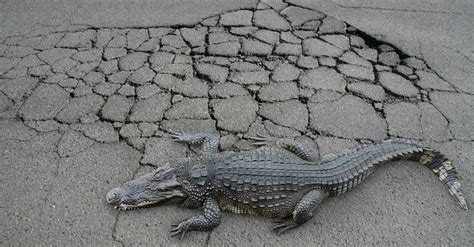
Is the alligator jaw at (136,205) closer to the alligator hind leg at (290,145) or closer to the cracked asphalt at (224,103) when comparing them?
the cracked asphalt at (224,103)

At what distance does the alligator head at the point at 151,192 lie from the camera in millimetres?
3098

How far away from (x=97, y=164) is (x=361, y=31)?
3.81 m

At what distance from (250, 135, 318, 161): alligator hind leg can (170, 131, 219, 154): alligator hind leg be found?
0.43m

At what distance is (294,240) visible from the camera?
3035mm

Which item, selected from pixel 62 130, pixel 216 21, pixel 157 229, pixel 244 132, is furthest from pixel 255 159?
pixel 216 21

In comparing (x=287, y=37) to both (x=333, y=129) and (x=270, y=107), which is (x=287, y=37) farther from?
(x=333, y=129)

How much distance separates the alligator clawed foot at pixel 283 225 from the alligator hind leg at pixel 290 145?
60cm

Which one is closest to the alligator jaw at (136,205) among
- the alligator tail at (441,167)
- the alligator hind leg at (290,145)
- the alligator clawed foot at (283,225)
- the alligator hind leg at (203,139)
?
the alligator hind leg at (203,139)

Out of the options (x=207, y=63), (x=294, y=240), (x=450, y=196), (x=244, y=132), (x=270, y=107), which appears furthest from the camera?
(x=207, y=63)

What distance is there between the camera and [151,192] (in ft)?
10.3

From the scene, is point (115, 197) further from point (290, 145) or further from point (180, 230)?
point (290, 145)

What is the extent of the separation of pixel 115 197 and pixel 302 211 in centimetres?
160

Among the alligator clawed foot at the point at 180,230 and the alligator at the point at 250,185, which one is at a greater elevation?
the alligator at the point at 250,185

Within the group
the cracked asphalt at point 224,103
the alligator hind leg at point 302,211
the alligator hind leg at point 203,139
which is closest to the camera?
the alligator hind leg at point 302,211
